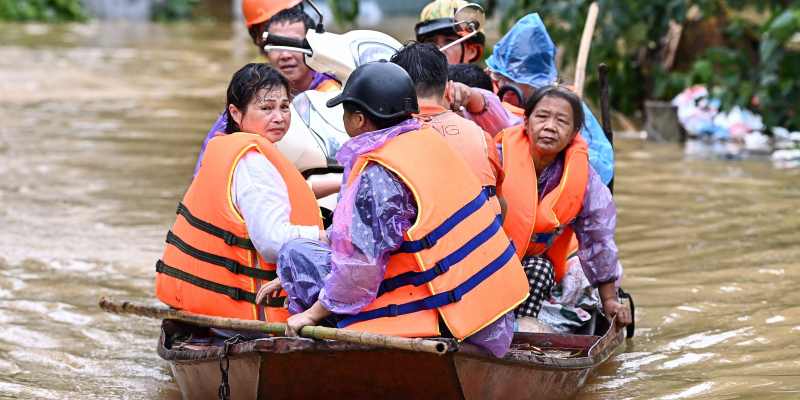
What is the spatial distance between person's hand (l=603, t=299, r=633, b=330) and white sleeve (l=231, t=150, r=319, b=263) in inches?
56.9

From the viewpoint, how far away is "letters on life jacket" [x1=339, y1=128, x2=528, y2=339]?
12.8 ft

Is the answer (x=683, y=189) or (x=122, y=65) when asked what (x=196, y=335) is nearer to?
(x=683, y=189)

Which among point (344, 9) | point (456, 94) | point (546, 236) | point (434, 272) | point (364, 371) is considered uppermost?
point (456, 94)

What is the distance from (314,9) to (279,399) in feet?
7.38

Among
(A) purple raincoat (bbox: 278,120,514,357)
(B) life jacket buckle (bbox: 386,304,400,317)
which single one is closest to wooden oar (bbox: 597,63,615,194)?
(A) purple raincoat (bbox: 278,120,514,357)

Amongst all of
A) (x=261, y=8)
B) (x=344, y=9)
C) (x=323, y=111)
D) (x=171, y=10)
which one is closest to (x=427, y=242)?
(x=323, y=111)

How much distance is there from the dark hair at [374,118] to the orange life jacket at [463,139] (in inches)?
16.0

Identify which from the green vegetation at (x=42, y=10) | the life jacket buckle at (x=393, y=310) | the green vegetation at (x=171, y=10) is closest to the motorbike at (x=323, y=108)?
the life jacket buckle at (x=393, y=310)

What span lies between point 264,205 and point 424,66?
726 mm

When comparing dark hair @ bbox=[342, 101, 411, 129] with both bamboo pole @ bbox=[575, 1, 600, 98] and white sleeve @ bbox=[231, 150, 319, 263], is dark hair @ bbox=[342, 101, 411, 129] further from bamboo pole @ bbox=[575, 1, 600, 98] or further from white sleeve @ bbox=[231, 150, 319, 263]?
bamboo pole @ bbox=[575, 1, 600, 98]

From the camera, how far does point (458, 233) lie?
3967 millimetres

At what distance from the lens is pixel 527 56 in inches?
229

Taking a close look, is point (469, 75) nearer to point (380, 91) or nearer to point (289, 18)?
point (289, 18)

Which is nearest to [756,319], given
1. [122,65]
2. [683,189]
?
[683,189]
